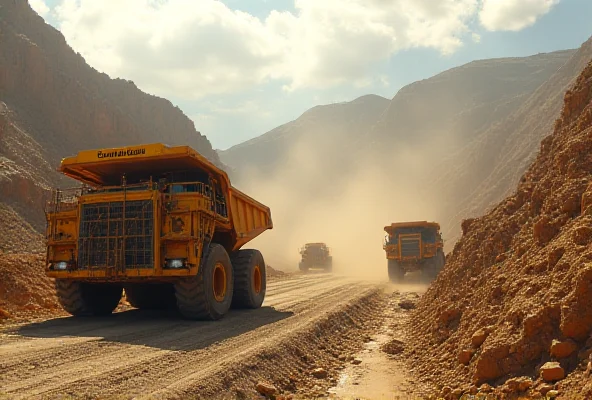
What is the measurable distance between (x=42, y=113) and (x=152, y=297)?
3677 centimetres

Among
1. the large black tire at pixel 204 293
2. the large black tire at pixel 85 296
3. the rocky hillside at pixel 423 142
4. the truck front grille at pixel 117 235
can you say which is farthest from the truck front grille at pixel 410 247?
the rocky hillside at pixel 423 142

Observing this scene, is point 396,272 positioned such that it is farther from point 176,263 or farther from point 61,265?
point 61,265

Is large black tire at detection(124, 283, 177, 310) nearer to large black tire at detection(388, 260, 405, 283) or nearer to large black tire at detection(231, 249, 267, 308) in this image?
large black tire at detection(231, 249, 267, 308)

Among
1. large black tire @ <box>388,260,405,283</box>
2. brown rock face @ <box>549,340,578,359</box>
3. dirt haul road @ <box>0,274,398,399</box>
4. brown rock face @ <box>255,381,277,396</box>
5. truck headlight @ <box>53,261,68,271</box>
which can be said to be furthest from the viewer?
large black tire @ <box>388,260,405,283</box>

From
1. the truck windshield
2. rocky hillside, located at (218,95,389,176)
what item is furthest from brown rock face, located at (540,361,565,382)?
rocky hillside, located at (218,95,389,176)

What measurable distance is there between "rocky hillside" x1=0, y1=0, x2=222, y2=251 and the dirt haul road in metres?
18.5

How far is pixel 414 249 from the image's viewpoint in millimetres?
21359

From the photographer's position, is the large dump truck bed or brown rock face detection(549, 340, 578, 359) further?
the large dump truck bed

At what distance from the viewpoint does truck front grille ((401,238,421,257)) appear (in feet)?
69.8

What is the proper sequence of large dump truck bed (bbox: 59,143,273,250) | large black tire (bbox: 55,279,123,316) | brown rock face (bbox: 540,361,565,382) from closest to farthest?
brown rock face (bbox: 540,361,565,382) < large black tire (bbox: 55,279,123,316) < large dump truck bed (bbox: 59,143,273,250)

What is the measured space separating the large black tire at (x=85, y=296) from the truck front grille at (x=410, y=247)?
45.6ft

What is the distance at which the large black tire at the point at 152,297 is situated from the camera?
11453 mm

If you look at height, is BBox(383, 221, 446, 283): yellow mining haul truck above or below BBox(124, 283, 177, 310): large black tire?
above

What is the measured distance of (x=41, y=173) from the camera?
33750mm
